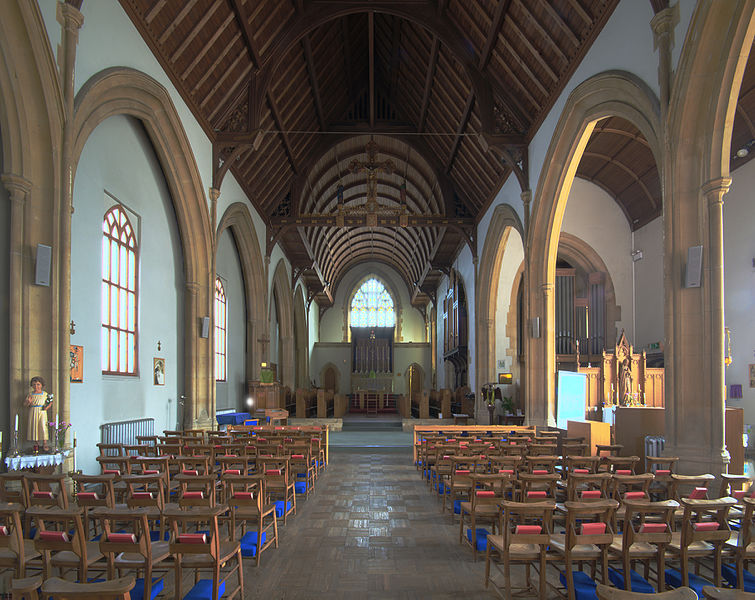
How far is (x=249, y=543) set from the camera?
5602 mm

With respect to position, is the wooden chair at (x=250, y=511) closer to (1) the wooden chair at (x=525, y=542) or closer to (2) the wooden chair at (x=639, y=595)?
(1) the wooden chair at (x=525, y=542)

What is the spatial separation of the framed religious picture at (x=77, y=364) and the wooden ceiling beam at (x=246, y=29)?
6.30 meters

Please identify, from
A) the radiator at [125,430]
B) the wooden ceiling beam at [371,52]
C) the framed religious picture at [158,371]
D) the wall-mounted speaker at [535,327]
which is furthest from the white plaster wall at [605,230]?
the radiator at [125,430]

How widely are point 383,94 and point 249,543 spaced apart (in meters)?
16.0

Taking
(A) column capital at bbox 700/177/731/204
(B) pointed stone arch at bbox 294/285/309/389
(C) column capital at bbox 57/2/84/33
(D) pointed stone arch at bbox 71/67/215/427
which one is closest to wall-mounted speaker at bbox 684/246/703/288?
(A) column capital at bbox 700/177/731/204

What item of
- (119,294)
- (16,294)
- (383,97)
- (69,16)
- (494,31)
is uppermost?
(383,97)

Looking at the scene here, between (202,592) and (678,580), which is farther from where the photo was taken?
(678,580)

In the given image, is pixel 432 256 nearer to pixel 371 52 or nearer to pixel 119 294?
pixel 371 52

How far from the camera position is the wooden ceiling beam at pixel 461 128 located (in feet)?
46.6

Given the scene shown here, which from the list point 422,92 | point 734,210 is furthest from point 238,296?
point 734,210

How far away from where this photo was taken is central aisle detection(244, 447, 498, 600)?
471 cm

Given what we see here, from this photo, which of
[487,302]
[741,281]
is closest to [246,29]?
[487,302]

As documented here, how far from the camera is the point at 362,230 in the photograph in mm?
30328

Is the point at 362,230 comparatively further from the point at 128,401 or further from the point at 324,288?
the point at 128,401
